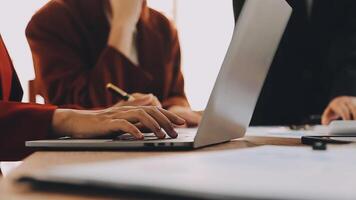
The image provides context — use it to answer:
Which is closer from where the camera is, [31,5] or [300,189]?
[300,189]

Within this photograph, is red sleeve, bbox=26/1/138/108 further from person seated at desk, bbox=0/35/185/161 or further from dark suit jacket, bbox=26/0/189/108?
person seated at desk, bbox=0/35/185/161

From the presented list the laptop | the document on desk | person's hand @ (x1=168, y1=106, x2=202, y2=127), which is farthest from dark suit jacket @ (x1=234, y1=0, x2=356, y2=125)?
the document on desk

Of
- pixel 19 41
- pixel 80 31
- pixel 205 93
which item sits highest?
pixel 80 31

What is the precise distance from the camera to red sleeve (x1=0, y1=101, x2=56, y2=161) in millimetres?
598

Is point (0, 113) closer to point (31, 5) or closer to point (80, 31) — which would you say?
point (80, 31)

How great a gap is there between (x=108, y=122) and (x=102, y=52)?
1214 mm

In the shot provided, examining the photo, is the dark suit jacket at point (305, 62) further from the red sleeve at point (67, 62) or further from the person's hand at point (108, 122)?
the person's hand at point (108, 122)

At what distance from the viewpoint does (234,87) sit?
539 millimetres

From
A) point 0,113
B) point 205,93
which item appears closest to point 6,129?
point 0,113

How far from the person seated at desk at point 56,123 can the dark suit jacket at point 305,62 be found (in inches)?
47.5

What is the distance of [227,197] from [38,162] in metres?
0.24

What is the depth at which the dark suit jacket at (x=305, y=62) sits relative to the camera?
1.79m

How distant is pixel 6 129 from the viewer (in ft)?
1.96

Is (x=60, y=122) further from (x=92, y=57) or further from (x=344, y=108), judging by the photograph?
(x=92, y=57)
